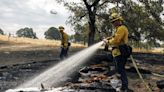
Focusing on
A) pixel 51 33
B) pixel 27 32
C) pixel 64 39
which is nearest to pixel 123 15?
pixel 64 39

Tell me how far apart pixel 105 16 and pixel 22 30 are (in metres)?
137

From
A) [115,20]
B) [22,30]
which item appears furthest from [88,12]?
[22,30]

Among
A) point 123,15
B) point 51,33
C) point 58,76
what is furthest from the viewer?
point 51,33

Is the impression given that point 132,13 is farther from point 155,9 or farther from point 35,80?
point 35,80

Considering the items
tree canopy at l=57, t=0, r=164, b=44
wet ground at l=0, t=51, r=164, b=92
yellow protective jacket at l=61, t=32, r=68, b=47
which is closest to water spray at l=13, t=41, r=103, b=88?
wet ground at l=0, t=51, r=164, b=92

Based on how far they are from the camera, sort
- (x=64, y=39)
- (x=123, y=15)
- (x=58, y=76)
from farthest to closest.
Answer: (x=123, y=15), (x=64, y=39), (x=58, y=76)

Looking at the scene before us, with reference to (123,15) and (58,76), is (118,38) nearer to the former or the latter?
(58,76)

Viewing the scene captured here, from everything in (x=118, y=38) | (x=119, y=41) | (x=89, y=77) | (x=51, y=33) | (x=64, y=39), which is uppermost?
(x=51, y=33)

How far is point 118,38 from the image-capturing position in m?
13.1

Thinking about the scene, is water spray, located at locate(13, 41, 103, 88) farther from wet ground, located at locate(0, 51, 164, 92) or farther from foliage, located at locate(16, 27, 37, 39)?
foliage, located at locate(16, 27, 37, 39)

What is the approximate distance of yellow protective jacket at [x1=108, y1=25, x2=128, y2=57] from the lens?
42.9 feet

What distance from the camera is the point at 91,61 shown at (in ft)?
71.5

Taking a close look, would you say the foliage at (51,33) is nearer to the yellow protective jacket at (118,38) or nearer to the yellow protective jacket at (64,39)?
the yellow protective jacket at (64,39)

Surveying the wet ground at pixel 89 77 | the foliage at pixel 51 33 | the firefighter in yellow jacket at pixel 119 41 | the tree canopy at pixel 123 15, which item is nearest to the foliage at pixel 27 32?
the foliage at pixel 51 33
